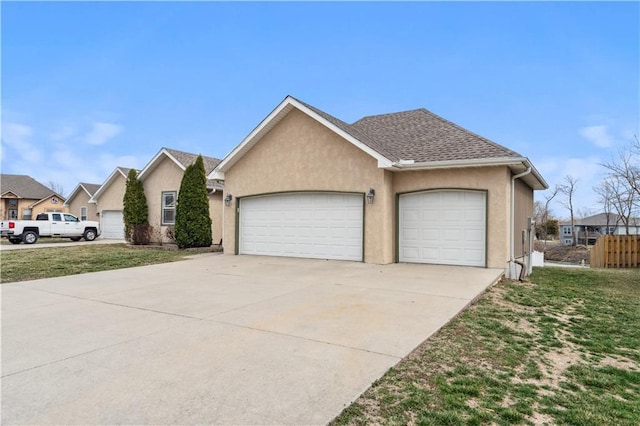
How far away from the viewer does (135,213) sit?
2088 centimetres

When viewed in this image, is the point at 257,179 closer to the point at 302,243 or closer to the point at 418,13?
the point at 302,243

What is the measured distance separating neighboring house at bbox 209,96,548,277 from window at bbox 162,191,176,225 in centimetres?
780

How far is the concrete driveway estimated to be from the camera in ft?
9.67

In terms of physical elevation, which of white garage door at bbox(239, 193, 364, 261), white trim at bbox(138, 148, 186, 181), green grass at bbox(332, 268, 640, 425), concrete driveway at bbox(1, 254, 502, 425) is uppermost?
white trim at bbox(138, 148, 186, 181)

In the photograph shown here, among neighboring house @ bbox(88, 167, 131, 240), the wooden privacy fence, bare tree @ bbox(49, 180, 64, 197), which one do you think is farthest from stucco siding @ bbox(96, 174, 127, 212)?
bare tree @ bbox(49, 180, 64, 197)

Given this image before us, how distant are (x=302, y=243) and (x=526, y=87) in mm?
13250

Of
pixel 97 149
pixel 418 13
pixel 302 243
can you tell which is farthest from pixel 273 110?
pixel 97 149

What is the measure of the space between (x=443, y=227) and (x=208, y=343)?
8.48 metres

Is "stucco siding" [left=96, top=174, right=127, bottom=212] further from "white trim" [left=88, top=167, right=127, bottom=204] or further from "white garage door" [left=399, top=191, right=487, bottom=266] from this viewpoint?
"white garage door" [left=399, top=191, right=487, bottom=266]

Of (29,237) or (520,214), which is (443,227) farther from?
(29,237)

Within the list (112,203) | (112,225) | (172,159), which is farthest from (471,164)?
(112,225)

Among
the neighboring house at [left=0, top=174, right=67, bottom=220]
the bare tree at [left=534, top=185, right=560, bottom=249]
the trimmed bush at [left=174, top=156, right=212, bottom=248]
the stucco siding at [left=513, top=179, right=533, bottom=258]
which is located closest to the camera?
the stucco siding at [left=513, top=179, right=533, bottom=258]

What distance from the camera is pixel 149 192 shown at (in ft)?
72.3

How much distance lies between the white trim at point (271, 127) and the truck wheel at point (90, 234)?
1371 centimetres
